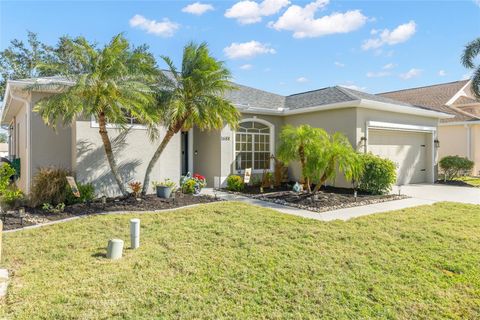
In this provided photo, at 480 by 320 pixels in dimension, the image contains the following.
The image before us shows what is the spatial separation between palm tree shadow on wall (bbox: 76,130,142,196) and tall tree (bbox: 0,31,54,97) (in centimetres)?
2586

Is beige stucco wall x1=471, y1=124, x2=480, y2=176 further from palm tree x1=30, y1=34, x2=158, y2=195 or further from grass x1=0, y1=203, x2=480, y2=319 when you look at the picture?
palm tree x1=30, y1=34, x2=158, y2=195

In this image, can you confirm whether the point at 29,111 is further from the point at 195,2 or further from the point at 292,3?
the point at 292,3

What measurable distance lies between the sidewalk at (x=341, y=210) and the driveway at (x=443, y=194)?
100cm

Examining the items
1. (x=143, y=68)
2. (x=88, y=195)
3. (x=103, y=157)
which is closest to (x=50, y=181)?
(x=88, y=195)

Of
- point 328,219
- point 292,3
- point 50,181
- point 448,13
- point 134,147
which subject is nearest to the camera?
point 328,219

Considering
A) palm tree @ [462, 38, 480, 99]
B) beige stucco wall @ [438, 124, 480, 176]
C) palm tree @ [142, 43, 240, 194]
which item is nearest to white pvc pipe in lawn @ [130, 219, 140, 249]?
palm tree @ [142, 43, 240, 194]

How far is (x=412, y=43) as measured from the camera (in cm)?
1499

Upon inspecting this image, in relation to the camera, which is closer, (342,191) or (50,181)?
(50,181)

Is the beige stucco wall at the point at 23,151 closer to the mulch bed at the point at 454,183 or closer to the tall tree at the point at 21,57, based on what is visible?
the mulch bed at the point at 454,183

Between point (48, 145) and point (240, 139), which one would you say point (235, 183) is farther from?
point (48, 145)

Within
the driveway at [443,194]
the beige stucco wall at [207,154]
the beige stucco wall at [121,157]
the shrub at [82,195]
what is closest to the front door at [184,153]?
the beige stucco wall at [207,154]

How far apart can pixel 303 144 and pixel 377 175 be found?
3488 millimetres

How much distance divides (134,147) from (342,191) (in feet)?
26.7

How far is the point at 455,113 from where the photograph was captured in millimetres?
20781
